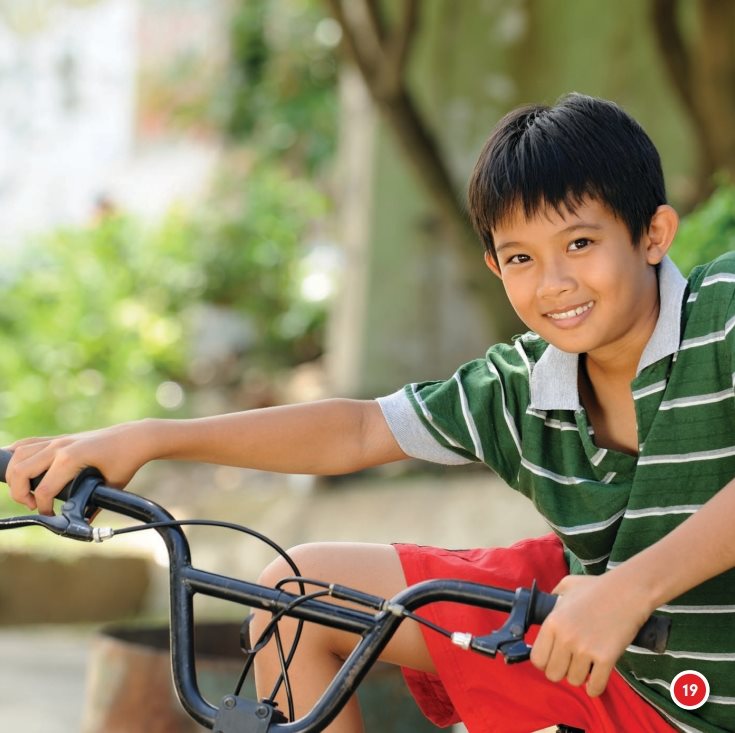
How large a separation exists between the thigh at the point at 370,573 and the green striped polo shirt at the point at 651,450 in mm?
194

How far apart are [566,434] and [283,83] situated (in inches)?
441

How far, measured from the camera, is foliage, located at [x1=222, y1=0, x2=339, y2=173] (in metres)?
12.5

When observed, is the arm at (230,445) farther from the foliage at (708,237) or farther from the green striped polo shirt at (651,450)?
the foliage at (708,237)

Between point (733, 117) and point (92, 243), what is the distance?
594cm

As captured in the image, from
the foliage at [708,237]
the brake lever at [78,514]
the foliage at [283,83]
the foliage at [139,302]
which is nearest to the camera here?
the brake lever at [78,514]

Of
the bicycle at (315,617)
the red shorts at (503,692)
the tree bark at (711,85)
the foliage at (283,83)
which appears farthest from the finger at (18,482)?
the foliage at (283,83)

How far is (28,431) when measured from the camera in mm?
7770

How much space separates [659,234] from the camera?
2.01 m

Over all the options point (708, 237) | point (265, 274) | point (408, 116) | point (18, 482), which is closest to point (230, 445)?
point (18, 482)

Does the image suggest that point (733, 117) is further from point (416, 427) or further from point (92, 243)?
point (92, 243)

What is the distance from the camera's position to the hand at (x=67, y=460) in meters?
1.86

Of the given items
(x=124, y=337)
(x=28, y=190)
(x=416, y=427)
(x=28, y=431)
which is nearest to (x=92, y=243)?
(x=124, y=337)

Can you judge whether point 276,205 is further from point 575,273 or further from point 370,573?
point 575,273

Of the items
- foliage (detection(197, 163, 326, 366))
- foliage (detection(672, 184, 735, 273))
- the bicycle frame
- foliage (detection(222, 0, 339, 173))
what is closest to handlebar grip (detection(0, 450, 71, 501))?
the bicycle frame
